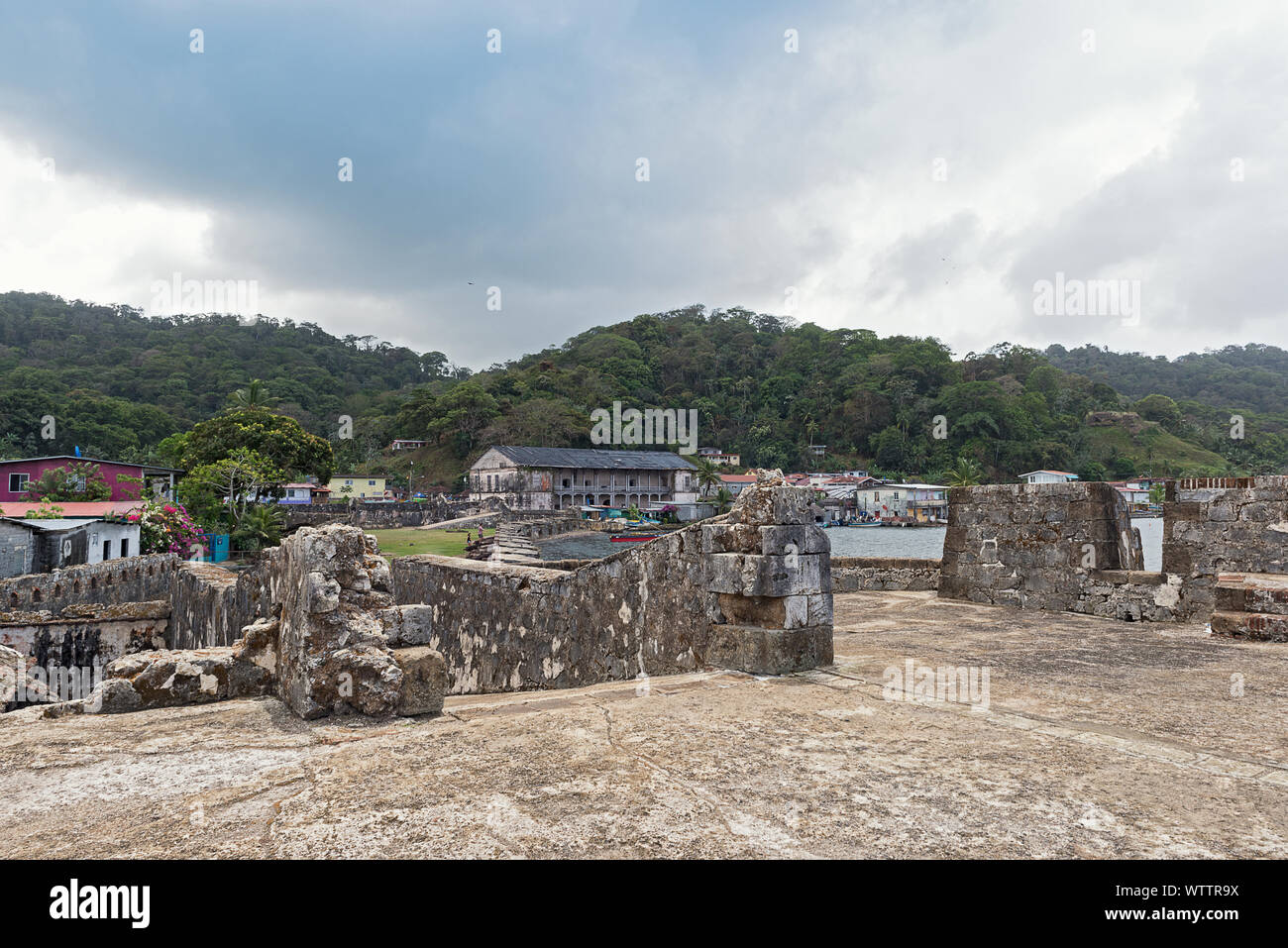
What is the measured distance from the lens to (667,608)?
5730mm

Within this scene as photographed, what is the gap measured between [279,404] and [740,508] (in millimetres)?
102553

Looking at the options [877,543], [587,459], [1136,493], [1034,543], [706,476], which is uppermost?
[587,459]

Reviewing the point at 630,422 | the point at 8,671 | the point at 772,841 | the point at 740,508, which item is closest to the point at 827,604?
the point at 740,508

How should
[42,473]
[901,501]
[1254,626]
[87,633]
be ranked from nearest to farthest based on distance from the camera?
[1254,626], [87,633], [42,473], [901,501]

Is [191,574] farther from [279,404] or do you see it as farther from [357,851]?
[279,404]

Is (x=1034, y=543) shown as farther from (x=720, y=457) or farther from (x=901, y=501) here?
(x=720, y=457)

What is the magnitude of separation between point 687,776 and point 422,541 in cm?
4121

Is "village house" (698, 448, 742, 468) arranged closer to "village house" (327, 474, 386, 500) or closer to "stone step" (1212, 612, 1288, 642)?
"village house" (327, 474, 386, 500)

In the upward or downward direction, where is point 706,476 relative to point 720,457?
downward

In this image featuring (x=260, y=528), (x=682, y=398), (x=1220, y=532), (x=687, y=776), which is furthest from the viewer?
(x=682, y=398)

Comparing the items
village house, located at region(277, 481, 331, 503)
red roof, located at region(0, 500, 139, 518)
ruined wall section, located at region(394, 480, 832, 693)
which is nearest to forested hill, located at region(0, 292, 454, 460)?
village house, located at region(277, 481, 331, 503)

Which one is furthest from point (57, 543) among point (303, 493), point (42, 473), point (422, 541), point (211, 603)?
point (303, 493)

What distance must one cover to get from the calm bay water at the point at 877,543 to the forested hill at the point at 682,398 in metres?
17.2
